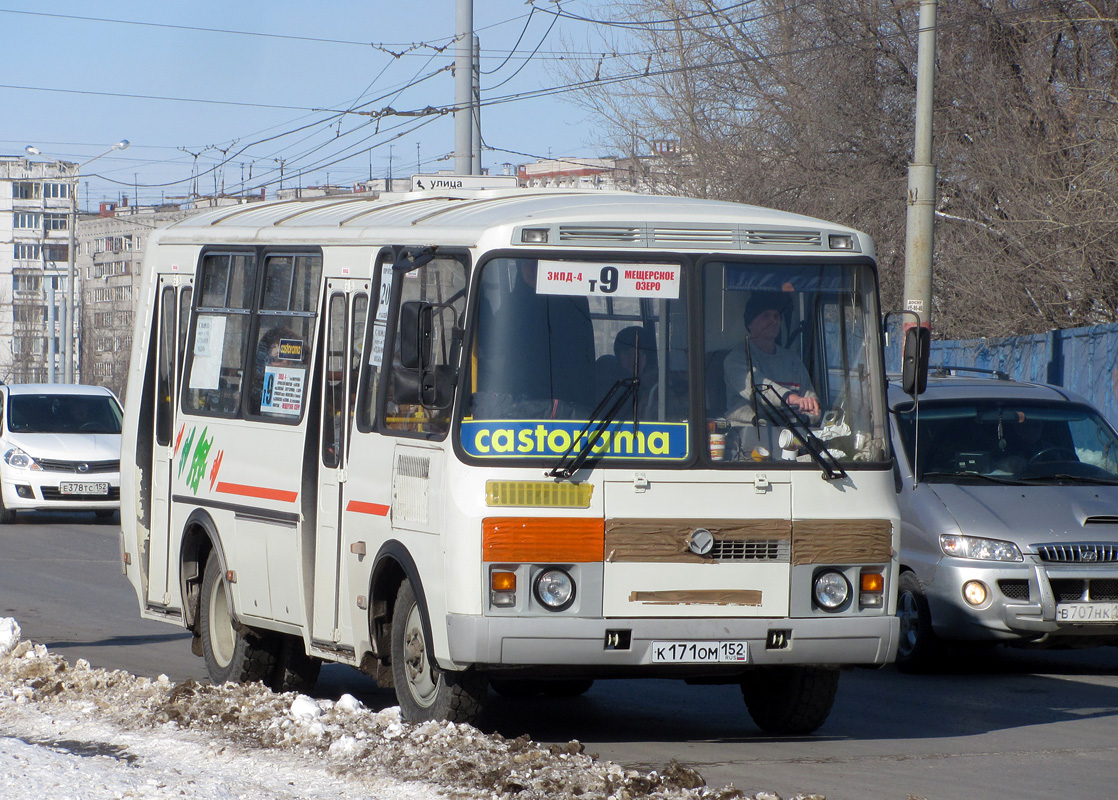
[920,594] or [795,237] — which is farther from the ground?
[795,237]

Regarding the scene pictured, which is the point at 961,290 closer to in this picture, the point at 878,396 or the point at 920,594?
the point at 920,594

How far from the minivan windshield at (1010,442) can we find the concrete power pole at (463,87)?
11.2 metres

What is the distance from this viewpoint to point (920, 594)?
34.3 ft

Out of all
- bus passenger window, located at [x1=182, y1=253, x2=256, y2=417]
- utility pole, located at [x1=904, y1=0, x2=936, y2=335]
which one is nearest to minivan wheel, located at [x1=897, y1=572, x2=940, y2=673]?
bus passenger window, located at [x1=182, y1=253, x2=256, y2=417]

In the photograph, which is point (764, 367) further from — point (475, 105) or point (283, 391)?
point (475, 105)

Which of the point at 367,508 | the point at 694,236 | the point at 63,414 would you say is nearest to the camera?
the point at 694,236

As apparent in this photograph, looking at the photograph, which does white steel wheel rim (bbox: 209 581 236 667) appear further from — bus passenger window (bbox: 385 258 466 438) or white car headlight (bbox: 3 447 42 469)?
white car headlight (bbox: 3 447 42 469)

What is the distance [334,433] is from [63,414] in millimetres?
14901

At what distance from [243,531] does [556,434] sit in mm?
2556

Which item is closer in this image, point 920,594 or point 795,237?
point 795,237

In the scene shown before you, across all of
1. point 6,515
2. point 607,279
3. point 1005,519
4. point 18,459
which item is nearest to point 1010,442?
point 1005,519

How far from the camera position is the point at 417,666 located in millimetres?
7703

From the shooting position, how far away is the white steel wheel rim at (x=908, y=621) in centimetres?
1055

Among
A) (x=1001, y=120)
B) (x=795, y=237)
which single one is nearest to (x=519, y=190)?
(x=795, y=237)
